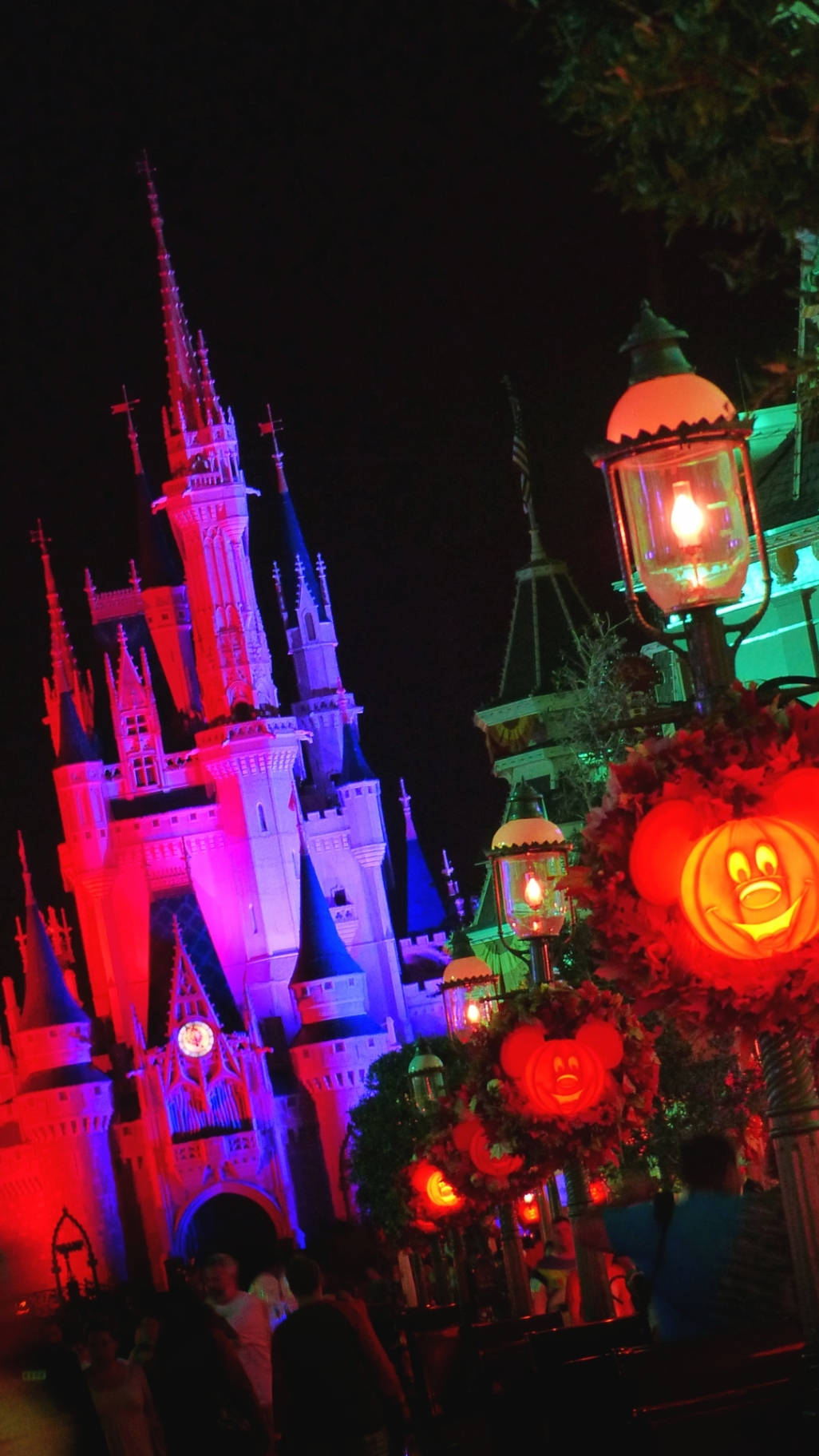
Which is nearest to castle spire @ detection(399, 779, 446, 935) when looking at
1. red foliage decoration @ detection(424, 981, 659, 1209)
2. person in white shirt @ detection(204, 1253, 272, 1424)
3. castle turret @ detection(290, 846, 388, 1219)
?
castle turret @ detection(290, 846, 388, 1219)

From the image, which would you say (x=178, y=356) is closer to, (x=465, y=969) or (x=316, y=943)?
(x=316, y=943)

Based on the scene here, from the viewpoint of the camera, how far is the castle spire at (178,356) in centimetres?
8288

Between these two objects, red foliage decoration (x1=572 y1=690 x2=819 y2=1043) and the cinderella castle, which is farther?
the cinderella castle

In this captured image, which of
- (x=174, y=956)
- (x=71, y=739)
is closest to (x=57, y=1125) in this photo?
(x=174, y=956)

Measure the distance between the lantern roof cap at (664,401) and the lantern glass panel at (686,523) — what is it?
3.4 inches

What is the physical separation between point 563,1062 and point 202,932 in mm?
65792

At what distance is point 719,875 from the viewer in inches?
290

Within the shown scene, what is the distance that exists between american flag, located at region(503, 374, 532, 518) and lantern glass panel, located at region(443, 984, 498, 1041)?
24.9 metres

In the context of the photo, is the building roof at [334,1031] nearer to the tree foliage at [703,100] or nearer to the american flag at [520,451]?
the american flag at [520,451]

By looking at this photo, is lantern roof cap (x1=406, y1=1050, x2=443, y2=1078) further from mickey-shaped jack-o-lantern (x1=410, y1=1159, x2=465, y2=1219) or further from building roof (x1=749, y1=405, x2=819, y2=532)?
building roof (x1=749, y1=405, x2=819, y2=532)

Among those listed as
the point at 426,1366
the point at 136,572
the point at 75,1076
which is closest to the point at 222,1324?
the point at 426,1366

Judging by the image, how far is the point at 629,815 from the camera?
7.58 meters

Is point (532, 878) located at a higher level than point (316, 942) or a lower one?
lower

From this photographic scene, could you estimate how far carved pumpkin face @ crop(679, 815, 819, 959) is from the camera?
23.9 feet
